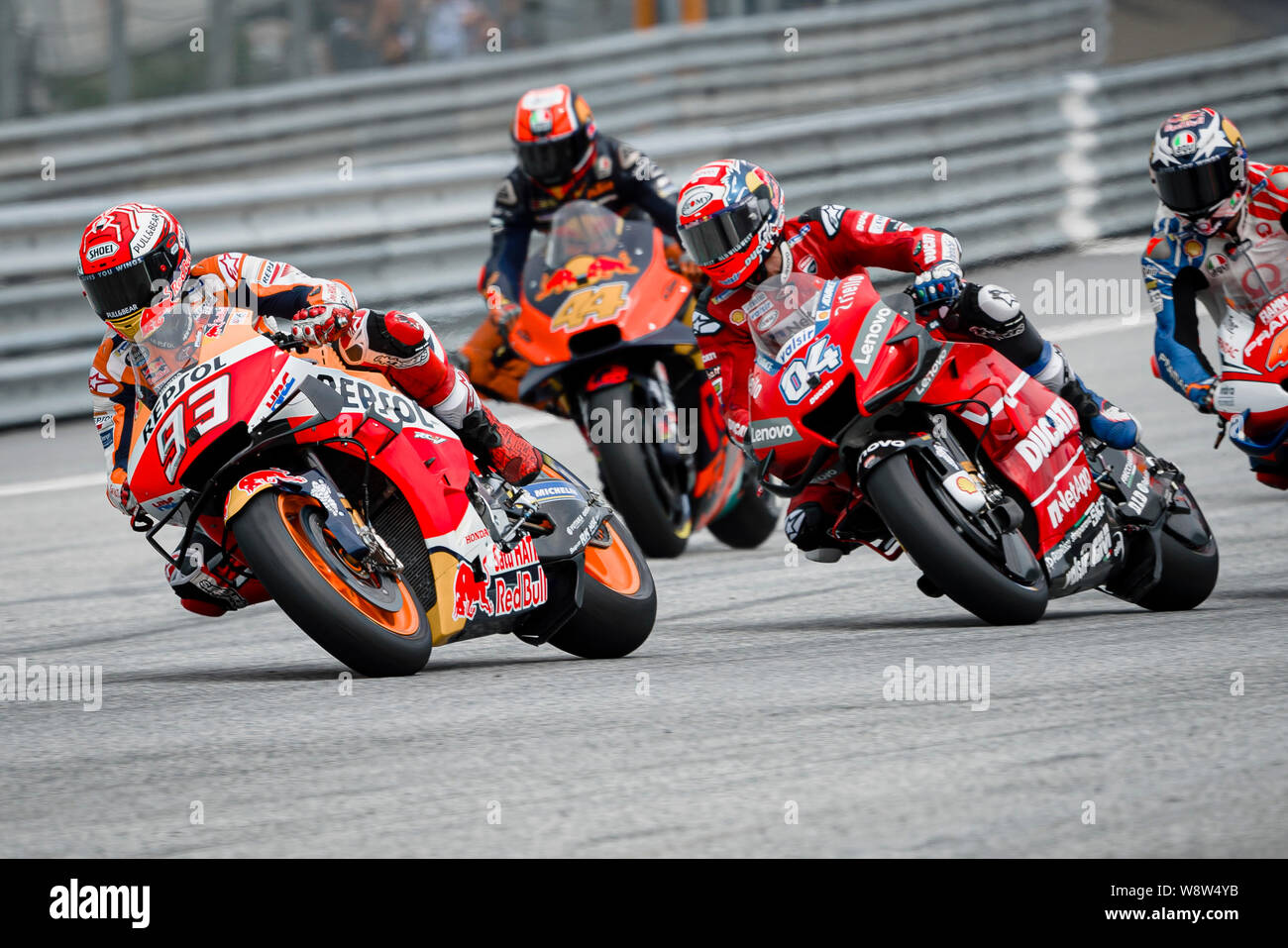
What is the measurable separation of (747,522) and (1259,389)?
252cm

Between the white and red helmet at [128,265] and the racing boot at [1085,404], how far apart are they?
9.12 ft

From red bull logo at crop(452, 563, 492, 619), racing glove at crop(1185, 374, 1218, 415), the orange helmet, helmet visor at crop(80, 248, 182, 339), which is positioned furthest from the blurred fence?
red bull logo at crop(452, 563, 492, 619)

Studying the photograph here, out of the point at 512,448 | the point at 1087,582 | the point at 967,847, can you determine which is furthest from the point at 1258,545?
the point at 967,847

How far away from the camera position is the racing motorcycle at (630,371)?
8.05 m

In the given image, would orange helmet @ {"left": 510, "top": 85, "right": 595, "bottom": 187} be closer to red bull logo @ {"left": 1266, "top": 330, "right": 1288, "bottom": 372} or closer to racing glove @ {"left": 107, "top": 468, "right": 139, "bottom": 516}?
red bull logo @ {"left": 1266, "top": 330, "right": 1288, "bottom": 372}

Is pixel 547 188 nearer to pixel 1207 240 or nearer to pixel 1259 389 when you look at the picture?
pixel 1207 240

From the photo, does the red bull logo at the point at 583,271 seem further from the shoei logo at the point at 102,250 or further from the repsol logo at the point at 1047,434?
the shoei logo at the point at 102,250

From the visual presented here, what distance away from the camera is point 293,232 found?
12.8 metres

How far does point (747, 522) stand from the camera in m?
8.82

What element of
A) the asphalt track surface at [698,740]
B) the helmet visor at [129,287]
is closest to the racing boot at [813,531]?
the asphalt track surface at [698,740]

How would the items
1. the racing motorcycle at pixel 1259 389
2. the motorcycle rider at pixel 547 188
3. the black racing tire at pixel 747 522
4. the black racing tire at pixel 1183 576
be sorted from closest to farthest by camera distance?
1. the black racing tire at pixel 1183 576
2. the racing motorcycle at pixel 1259 389
3. the motorcycle rider at pixel 547 188
4. the black racing tire at pixel 747 522

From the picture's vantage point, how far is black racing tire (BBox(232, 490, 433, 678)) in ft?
16.2
